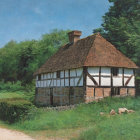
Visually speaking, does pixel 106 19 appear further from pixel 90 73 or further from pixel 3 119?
pixel 3 119

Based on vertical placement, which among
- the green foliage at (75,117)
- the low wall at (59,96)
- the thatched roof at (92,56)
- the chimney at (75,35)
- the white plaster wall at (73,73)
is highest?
the chimney at (75,35)

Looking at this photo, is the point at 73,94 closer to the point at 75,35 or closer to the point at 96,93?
the point at 96,93

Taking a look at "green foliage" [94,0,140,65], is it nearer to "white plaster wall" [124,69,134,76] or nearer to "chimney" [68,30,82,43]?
"white plaster wall" [124,69,134,76]

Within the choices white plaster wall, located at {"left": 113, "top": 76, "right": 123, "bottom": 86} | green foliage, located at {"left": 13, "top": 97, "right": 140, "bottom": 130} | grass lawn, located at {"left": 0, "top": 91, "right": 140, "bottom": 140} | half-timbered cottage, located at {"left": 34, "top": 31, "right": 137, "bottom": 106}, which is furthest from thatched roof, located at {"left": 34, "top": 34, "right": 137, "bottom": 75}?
green foliage, located at {"left": 13, "top": 97, "right": 140, "bottom": 130}

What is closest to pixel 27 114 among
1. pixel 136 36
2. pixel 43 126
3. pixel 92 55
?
pixel 43 126

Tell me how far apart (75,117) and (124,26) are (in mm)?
22704

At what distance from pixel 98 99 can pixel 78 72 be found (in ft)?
12.4

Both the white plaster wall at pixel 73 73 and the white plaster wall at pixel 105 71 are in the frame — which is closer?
the white plaster wall at pixel 105 71

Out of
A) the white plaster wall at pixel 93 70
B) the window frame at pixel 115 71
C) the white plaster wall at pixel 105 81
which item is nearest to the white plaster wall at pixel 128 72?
the window frame at pixel 115 71

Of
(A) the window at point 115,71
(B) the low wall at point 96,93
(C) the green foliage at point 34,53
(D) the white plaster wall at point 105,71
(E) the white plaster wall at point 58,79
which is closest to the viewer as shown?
(B) the low wall at point 96,93

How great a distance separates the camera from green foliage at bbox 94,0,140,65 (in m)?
36.2

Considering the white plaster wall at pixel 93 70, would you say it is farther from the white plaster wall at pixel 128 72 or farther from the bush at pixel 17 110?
the bush at pixel 17 110

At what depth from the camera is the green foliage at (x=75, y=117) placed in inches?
693

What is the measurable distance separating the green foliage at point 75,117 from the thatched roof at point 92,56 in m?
4.80
